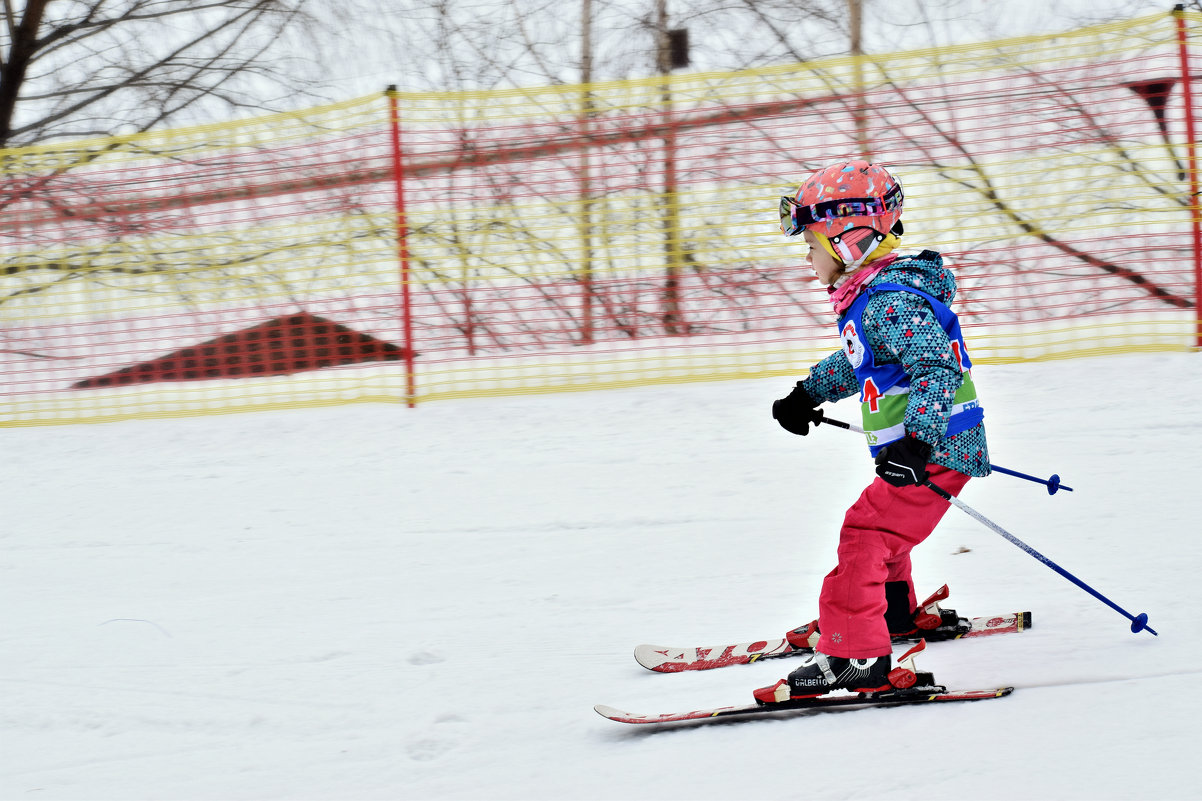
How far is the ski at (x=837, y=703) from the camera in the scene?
8.48 feet

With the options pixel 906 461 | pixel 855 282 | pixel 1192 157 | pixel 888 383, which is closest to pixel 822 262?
pixel 855 282

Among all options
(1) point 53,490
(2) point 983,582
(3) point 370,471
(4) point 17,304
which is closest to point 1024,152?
(2) point 983,582

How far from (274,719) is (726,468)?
2.80 metres

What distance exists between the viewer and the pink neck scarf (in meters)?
2.74

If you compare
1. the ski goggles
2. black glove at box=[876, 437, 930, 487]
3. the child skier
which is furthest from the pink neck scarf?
black glove at box=[876, 437, 930, 487]

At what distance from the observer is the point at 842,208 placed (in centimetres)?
271

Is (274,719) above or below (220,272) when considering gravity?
below

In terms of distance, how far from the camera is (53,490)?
5738 millimetres

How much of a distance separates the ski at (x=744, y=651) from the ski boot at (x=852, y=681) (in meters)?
0.38

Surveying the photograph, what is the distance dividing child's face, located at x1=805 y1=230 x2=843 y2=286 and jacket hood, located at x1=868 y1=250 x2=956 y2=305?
0.41 ft

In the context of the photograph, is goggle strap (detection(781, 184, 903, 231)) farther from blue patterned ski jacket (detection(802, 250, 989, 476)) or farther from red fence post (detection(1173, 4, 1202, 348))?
red fence post (detection(1173, 4, 1202, 348))

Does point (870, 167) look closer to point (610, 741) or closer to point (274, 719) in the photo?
point (610, 741)

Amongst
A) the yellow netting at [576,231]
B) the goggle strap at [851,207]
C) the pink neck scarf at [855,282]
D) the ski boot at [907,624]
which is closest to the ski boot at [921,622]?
the ski boot at [907,624]

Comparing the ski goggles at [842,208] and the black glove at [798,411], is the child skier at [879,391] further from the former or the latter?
the black glove at [798,411]
